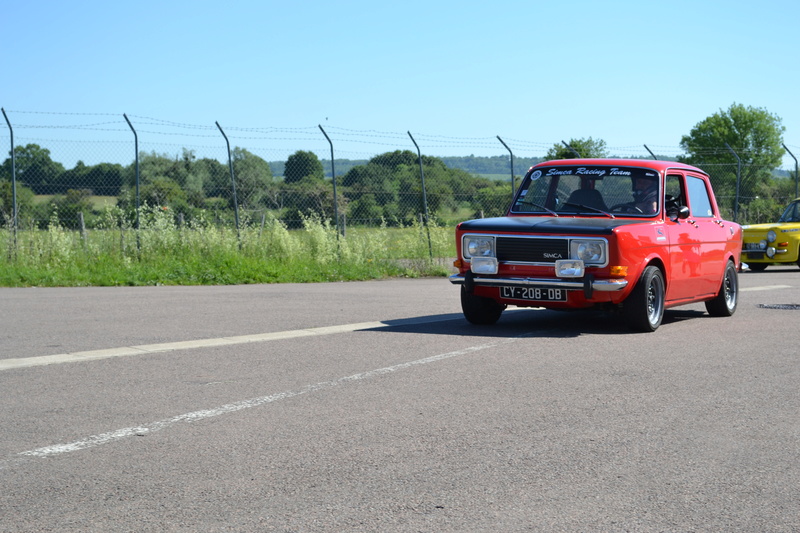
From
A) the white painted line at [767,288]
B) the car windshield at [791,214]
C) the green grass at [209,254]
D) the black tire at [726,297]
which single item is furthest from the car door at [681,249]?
the car windshield at [791,214]

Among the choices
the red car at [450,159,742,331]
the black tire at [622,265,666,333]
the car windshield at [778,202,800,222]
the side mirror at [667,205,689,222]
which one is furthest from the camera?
the car windshield at [778,202,800,222]

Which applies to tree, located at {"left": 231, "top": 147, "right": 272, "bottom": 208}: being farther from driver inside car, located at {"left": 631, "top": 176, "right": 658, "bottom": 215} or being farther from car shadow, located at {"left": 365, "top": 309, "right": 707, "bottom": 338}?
driver inside car, located at {"left": 631, "top": 176, "right": 658, "bottom": 215}

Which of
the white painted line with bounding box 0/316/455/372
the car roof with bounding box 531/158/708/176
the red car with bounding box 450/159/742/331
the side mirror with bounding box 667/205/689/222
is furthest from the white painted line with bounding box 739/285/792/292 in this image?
the white painted line with bounding box 0/316/455/372

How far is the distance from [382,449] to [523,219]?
5.81 m

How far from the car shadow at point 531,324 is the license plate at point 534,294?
0.38 meters

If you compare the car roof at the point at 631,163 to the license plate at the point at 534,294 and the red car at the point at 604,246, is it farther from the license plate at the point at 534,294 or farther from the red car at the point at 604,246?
the license plate at the point at 534,294

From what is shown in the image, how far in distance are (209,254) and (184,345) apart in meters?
10.6

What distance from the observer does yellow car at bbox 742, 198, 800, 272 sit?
21.0 meters

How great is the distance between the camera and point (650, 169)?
10.7 m

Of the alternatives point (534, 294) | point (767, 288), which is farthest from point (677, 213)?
point (767, 288)

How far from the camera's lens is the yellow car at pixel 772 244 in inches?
827

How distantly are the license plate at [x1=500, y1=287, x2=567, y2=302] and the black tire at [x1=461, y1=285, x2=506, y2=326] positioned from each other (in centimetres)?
42

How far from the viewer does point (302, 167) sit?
70.6 ft

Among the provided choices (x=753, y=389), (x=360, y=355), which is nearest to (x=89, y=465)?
(x=360, y=355)
